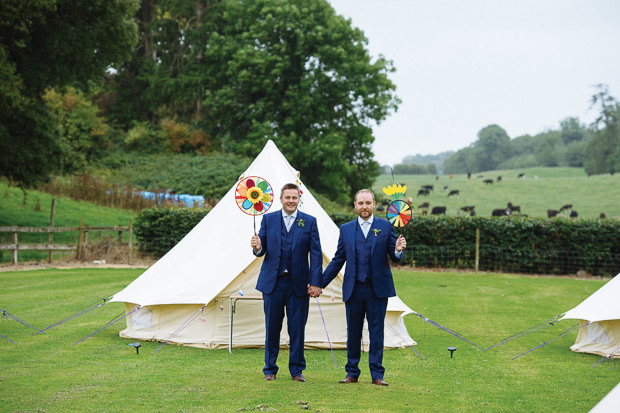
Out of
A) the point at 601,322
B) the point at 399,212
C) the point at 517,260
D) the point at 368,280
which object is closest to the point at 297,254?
the point at 368,280

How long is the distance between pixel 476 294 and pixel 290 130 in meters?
21.6

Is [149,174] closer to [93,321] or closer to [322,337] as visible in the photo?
[93,321]

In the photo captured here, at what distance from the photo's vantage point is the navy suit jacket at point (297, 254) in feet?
22.4

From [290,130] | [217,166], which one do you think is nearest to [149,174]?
[217,166]

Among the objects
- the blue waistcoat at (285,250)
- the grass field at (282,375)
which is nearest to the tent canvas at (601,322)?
the grass field at (282,375)

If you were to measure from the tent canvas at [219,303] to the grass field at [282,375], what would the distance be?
27 cm

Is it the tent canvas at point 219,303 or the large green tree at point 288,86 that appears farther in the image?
the large green tree at point 288,86

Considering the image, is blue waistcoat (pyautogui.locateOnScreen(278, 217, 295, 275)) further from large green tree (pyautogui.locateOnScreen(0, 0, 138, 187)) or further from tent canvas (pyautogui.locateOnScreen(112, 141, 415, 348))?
large green tree (pyautogui.locateOnScreen(0, 0, 138, 187))

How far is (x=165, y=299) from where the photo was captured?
9.06 meters

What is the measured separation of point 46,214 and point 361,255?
22117mm

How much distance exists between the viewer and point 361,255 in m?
6.67

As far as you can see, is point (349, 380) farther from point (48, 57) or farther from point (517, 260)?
point (48, 57)

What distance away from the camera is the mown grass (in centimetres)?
2397

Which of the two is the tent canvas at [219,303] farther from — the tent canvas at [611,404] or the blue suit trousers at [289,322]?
the tent canvas at [611,404]
